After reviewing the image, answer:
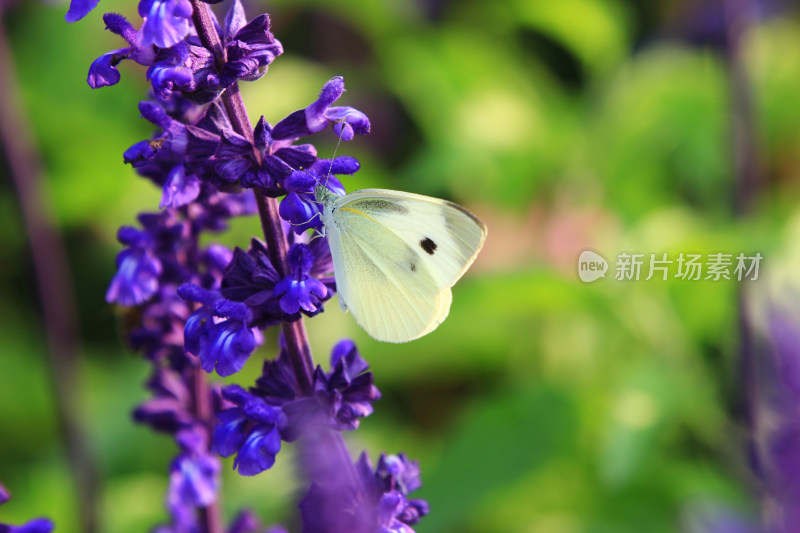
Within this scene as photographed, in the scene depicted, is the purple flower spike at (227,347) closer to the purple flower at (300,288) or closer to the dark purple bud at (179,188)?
the purple flower at (300,288)

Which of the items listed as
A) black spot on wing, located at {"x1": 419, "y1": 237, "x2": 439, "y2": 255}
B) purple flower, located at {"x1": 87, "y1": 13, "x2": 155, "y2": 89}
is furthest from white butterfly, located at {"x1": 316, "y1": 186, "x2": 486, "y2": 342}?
purple flower, located at {"x1": 87, "y1": 13, "x2": 155, "y2": 89}

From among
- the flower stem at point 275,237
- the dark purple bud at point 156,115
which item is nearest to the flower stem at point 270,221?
the flower stem at point 275,237

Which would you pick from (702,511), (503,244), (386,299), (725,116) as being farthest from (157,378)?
(725,116)

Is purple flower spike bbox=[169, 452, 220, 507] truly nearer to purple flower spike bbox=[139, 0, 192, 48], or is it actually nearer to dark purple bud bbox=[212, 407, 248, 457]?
dark purple bud bbox=[212, 407, 248, 457]

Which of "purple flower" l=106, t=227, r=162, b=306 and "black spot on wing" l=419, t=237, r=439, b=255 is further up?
"purple flower" l=106, t=227, r=162, b=306

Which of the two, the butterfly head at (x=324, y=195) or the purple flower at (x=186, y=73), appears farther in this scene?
the butterfly head at (x=324, y=195)

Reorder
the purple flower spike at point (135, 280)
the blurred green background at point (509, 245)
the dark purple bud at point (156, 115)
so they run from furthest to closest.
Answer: the blurred green background at point (509, 245)
the purple flower spike at point (135, 280)
the dark purple bud at point (156, 115)

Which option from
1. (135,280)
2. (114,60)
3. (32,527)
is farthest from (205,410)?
(114,60)
